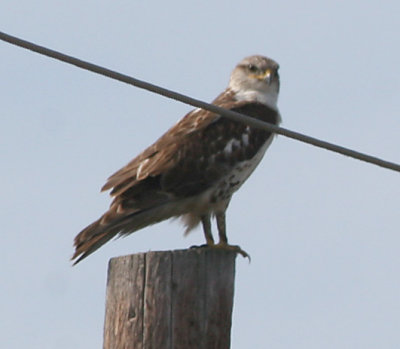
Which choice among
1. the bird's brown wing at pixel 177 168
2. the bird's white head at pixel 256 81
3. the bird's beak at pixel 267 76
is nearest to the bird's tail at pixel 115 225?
the bird's brown wing at pixel 177 168

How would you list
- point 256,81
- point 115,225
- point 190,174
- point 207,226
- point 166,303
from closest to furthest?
1. point 166,303
2. point 115,225
3. point 207,226
4. point 190,174
5. point 256,81

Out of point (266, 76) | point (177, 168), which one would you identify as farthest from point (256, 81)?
point (177, 168)

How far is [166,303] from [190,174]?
336 cm

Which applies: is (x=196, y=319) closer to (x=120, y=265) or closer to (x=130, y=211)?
(x=120, y=265)

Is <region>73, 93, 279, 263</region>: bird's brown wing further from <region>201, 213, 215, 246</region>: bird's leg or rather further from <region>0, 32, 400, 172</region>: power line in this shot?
<region>0, 32, 400, 172</region>: power line

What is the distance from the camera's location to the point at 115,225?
796 centimetres

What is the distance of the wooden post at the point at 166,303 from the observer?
5.50 metres

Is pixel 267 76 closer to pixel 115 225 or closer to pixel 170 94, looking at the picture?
pixel 115 225

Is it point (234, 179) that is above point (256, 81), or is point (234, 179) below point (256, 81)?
below

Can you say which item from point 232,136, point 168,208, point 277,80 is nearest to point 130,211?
point 168,208

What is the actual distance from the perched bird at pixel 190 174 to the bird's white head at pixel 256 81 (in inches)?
14.8

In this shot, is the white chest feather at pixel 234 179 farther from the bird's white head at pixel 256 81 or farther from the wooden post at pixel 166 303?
the wooden post at pixel 166 303

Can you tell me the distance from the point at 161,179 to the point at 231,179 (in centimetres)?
51

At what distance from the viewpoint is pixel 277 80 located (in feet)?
33.7
